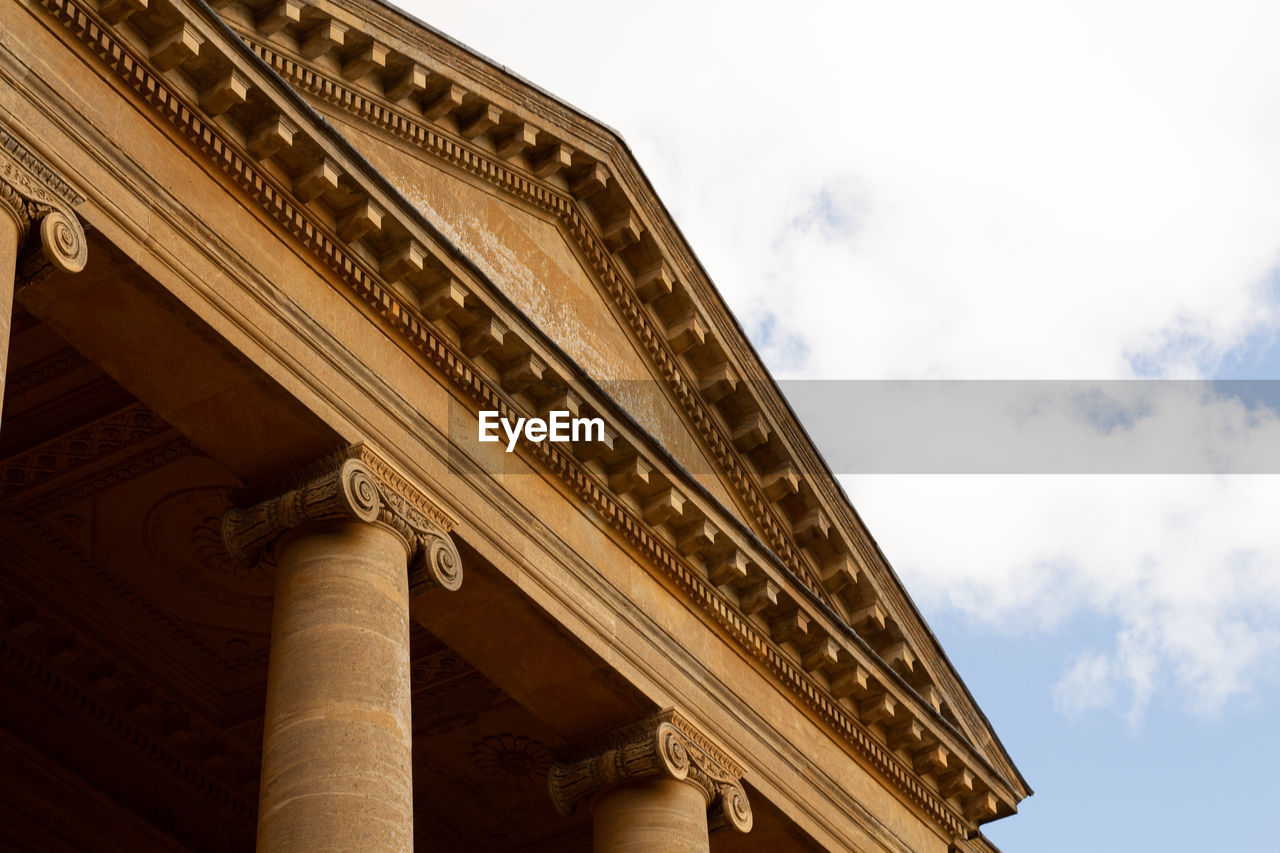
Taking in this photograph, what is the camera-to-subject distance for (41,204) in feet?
46.9

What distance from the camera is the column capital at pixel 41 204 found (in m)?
14.0

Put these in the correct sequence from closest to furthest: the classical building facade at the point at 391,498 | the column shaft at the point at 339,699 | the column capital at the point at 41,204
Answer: the column capital at the point at 41,204 → the column shaft at the point at 339,699 → the classical building facade at the point at 391,498

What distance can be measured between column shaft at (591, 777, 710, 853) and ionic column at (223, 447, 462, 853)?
367 cm

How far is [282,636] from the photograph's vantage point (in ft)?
52.1

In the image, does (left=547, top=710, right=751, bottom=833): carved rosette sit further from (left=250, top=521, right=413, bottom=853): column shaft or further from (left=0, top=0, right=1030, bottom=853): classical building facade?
(left=250, top=521, right=413, bottom=853): column shaft

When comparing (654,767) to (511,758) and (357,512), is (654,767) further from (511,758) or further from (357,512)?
(357,512)

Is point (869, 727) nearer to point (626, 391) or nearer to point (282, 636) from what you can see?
point (626, 391)

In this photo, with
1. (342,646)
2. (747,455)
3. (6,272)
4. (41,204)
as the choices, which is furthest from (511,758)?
(6,272)

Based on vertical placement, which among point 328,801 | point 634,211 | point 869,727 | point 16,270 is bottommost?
point 328,801

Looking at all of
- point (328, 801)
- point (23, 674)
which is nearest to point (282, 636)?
point (328, 801)

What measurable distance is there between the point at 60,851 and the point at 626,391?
327 inches

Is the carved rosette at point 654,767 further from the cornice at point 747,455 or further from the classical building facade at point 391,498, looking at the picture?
the cornice at point 747,455

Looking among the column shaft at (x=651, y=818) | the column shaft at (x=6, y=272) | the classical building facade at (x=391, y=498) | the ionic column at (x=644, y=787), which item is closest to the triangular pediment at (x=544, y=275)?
the classical building facade at (x=391, y=498)

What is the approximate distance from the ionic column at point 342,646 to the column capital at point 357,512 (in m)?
0.01
